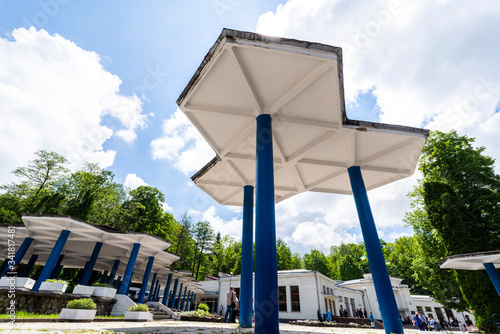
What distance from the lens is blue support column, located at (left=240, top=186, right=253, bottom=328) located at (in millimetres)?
9820

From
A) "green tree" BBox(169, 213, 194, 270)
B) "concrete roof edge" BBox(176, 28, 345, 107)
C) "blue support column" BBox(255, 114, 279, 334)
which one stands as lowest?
"blue support column" BBox(255, 114, 279, 334)

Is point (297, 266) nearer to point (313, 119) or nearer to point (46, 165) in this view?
point (46, 165)

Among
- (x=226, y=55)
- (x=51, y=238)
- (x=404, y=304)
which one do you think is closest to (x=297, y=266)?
(x=404, y=304)

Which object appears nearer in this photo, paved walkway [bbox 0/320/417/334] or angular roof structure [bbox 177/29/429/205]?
paved walkway [bbox 0/320/417/334]

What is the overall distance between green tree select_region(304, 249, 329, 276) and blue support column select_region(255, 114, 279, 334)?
59896 millimetres

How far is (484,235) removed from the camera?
1622cm

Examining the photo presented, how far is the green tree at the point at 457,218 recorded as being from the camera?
1502 centimetres

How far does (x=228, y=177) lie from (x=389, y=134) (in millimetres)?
7837

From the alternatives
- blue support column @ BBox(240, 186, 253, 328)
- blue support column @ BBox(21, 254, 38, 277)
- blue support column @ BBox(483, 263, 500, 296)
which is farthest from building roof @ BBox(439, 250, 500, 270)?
blue support column @ BBox(21, 254, 38, 277)

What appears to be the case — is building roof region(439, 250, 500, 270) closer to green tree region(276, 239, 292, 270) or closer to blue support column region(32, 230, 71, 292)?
blue support column region(32, 230, 71, 292)

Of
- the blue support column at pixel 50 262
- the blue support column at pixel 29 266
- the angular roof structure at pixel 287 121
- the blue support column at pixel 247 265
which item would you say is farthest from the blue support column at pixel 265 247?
the blue support column at pixel 29 266

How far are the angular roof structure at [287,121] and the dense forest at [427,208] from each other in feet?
29.3

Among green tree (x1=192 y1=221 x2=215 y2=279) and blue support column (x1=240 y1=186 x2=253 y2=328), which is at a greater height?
green tree (x1=192 y1=221 x2=215 y2=279)

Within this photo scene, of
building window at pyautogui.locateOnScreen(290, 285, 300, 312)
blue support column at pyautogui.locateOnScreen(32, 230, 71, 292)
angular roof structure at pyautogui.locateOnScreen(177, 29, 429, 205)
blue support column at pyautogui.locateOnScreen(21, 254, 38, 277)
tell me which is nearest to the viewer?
angular roof structure at pyautogui.locateOnScreen(177, 29, 429, 205)
